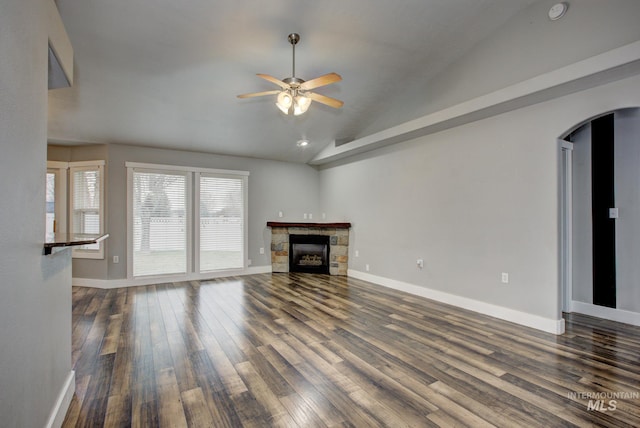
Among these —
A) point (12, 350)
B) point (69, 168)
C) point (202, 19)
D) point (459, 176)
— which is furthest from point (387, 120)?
point (69, 168)

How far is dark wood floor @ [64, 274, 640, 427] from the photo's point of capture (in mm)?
1945

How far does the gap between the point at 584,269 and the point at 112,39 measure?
6222 millimetres

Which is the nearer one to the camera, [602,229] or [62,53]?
[62,53]

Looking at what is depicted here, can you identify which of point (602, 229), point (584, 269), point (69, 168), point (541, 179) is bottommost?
point (584, 269)

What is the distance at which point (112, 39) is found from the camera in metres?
3.13

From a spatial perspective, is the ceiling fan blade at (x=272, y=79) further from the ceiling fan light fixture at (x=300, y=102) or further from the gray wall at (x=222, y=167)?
the gray wall at (x=222, y=167)

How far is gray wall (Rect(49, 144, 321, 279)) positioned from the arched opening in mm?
4852

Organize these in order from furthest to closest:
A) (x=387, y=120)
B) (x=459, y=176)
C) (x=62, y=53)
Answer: (x=387, y=120) → (x=459, y=176) → (x=62, y=53)

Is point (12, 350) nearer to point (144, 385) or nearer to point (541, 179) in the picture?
point (144, 385)

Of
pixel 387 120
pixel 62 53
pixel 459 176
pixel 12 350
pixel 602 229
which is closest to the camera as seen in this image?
pixel 12 350

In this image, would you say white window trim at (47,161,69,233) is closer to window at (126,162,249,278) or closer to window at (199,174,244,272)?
window at (126,162,249,278)

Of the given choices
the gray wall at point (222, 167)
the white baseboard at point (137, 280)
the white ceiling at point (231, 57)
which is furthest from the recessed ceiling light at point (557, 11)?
the white baseboard at point (137, 280)

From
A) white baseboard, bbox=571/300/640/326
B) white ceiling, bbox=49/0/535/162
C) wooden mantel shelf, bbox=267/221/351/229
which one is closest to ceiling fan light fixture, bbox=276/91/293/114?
white ceiling, bbox=49/0/535/162

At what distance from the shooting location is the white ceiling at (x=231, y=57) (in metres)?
3.02
